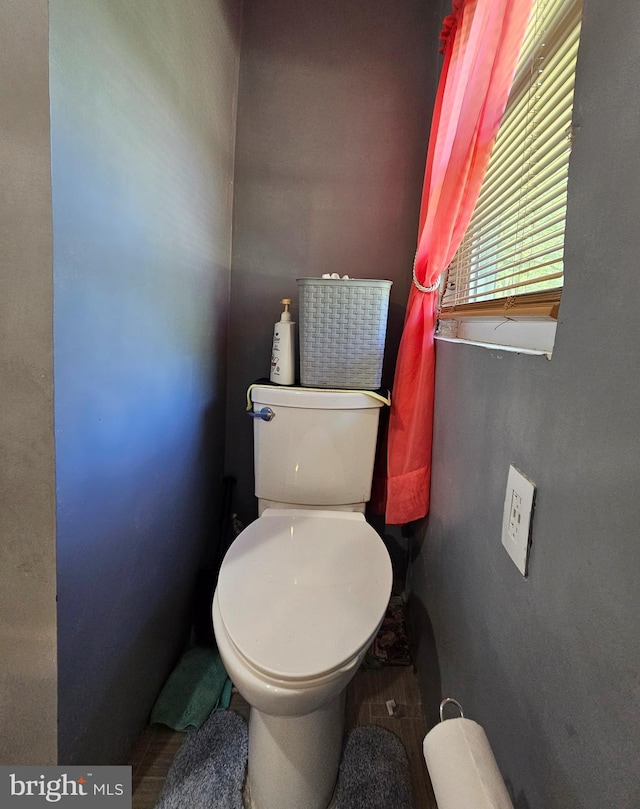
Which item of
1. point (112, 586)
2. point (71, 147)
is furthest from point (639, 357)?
point (112, 586)

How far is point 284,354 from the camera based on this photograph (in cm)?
139

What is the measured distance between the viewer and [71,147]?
25.3 inches

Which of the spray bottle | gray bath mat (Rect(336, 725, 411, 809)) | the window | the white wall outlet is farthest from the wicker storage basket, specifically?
gray bath mat (Rect(336, 725, 411, 809))

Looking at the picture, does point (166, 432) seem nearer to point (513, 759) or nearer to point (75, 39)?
point (75, 39)

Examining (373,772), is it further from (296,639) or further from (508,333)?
(508,333)

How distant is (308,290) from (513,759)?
1175 mm

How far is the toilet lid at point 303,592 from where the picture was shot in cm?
77

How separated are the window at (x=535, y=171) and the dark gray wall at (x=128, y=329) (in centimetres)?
76

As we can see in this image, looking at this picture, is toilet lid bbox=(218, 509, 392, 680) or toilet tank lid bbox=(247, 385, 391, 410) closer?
toilet lid bbox=(218, 509, 392, 680)

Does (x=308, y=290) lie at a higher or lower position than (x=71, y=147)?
lower

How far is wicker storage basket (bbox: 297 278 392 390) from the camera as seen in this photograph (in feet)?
4.17

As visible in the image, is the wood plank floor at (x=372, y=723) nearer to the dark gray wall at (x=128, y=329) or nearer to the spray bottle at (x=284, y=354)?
the dark gray wall at (x=128, y=329)

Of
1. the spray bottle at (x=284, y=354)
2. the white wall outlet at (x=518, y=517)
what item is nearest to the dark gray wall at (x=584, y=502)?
the white wall outlet at (x=518, y=517)

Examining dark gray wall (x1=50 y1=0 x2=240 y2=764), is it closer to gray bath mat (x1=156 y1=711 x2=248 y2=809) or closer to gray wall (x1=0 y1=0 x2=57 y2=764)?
gray wall (x1=0 y1=0 x2=57 y2=764)
